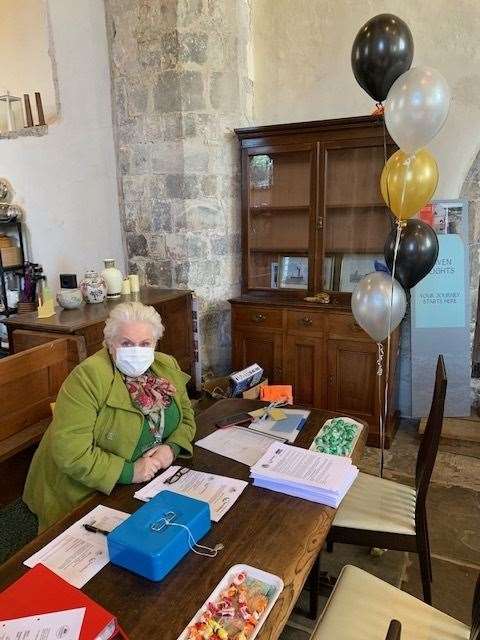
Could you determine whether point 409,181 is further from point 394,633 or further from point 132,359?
point 394,633

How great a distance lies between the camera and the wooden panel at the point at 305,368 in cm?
315

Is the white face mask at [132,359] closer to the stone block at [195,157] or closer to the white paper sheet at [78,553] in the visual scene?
the white paper sheet at [78,553]

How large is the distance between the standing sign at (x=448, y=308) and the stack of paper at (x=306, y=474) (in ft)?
6.47

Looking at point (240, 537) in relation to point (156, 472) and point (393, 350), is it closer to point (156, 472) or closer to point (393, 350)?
point (156, 472)

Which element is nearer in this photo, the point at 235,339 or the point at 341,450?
the point at 341,450

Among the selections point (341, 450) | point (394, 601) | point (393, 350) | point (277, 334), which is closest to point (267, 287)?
point (277, 334)

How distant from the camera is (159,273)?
3.50m

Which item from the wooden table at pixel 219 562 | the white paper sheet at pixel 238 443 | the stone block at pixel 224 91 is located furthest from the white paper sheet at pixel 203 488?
the stone block at pixel 224 91

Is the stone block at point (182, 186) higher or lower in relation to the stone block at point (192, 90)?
lower

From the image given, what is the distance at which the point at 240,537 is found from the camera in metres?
1.12

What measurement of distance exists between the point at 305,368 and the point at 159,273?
4.26 ft

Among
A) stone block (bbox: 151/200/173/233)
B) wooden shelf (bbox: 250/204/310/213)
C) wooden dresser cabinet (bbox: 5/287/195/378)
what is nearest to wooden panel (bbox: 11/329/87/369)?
wooden dresser cabinet (bbox: 5/287/195/378)

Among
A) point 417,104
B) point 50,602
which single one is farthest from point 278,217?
point 50,602

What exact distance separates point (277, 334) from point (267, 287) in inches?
18.0
